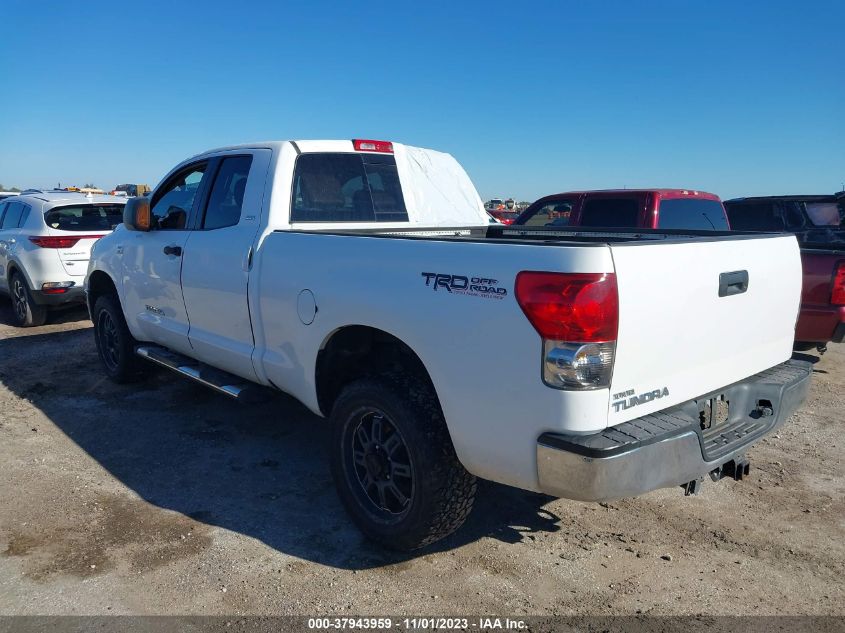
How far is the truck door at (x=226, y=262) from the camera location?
4.11m

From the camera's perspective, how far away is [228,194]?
14.8 feet

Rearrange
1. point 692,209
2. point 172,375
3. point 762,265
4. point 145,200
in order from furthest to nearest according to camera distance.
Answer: point 692,209 → point 172,375 → point 145,200 → point 762,265

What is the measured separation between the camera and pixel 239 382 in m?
4.39

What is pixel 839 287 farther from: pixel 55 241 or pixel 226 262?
pixel 55 241

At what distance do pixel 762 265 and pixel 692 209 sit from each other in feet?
17.1

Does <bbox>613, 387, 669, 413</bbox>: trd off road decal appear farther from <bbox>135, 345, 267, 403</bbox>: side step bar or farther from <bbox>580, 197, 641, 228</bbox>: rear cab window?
<bbox>580, 197, 641, 228</bbox>: rear cab window

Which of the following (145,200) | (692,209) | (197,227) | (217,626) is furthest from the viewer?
(692,209)

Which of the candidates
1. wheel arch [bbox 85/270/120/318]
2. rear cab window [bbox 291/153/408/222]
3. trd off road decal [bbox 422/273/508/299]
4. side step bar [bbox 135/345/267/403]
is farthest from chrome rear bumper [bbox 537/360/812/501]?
wheel arch [bbox 85/270/120/318]

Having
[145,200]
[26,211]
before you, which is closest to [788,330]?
[145,200]

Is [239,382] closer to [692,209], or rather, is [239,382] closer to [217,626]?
[217,626]

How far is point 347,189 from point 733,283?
266cm

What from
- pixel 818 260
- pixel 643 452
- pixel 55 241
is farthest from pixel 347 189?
pixel 55 241

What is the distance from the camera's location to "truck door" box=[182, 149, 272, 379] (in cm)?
411

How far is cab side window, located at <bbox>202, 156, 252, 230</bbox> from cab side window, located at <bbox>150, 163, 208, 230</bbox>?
27 centimetres
